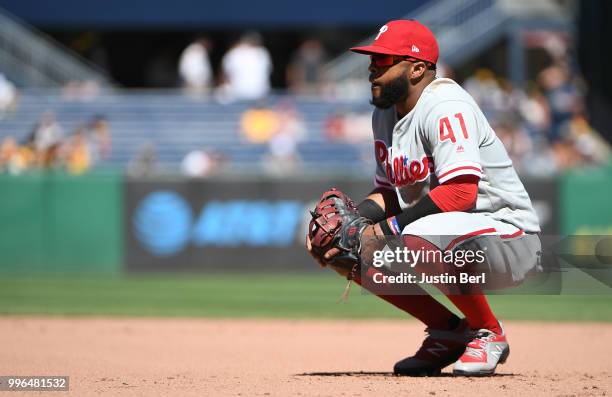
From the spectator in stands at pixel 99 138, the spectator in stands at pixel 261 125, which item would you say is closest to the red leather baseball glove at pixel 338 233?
the spectator in stands at pixel 99 138

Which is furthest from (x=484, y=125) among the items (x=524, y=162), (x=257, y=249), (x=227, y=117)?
(x=227, y=117)

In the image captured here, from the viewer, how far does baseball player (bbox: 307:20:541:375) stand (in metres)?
4.96

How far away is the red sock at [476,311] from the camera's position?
5.17 metres

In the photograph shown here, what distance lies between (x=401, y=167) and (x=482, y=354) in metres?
1.03

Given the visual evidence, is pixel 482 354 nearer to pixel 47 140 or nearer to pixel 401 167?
pixel 401 167

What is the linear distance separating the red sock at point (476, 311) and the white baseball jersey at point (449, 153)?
422 mm

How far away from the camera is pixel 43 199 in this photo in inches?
544

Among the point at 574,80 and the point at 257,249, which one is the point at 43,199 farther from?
the point at 574,80

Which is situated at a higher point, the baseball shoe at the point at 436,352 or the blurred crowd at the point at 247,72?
the blurred crowd at the point at 247,72

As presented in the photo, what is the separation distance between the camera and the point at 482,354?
5.28m

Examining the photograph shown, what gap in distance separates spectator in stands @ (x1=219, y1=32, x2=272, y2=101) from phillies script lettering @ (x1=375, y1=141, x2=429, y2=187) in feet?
42.6

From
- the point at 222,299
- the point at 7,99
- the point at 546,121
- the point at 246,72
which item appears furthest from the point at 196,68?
the point at 222,299

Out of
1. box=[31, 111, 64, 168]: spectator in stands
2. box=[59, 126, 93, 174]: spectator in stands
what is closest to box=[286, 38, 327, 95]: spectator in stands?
box=[31, 111, 64, 168]: spectator in stands

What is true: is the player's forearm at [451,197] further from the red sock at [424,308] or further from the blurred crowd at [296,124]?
the blurred crowd at [296,124]
